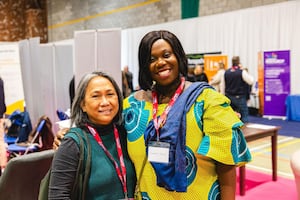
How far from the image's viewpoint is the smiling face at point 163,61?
1306mm

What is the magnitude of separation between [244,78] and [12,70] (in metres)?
4.06

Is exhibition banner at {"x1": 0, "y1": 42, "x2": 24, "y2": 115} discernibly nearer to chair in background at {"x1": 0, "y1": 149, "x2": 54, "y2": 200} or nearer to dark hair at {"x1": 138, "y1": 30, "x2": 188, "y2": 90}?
chair in background at {"x1": 0, "y1": 149, "x2": 54, "y2": 200}

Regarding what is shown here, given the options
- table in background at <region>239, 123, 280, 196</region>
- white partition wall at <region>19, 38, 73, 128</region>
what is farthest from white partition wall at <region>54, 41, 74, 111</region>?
table in background at <region>239, 123, 280, 196</region>

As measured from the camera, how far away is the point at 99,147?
4.41ft

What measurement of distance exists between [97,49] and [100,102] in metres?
2.18

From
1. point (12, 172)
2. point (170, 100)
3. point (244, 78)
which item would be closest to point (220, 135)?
point (170, 100)

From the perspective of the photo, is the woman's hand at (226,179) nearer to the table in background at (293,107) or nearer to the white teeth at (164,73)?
the white teeth at (164,73)

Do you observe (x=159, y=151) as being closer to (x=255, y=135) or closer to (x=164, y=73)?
(x=164, y=73)

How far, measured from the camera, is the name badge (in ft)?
4.12

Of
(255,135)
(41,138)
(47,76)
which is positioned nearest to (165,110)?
(255,135)

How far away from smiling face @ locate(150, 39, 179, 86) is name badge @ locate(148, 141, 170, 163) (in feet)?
0.78

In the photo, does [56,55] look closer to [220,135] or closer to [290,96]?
[220,135]

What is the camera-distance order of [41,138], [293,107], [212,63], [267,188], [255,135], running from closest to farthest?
[255,135] → [267,188] → [41,138] → [293,107] → [212,63]

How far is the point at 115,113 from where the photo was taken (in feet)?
4.62
